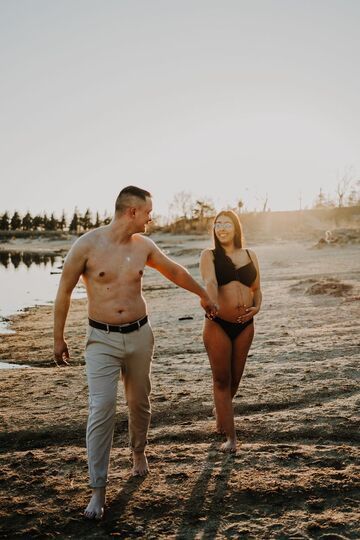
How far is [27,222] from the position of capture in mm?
125812

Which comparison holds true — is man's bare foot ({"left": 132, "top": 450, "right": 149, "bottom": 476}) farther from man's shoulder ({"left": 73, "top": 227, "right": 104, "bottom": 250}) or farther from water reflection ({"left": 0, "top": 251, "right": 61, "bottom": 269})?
water reflection ({"left": 0, "top": 251, "right": 61, "bottom": 269})

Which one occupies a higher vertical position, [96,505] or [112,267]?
[112,267]

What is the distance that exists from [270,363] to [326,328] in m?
2.64

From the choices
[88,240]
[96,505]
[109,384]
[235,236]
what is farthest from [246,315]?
[96,505]

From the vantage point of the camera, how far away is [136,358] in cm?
378

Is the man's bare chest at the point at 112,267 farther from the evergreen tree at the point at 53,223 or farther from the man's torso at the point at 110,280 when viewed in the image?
the evergreen tree at the point at 53,223

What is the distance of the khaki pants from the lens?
3.52 m

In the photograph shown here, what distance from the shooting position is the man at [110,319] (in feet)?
11.6

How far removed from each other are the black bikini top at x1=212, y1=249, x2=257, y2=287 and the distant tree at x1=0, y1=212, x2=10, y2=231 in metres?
127

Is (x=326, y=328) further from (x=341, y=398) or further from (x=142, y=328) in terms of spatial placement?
(x=142, y=328)

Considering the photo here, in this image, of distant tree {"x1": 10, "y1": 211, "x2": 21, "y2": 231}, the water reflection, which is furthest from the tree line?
the water reflection

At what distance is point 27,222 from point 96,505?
422 ft

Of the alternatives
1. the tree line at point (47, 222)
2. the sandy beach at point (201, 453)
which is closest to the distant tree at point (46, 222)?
the tree line at point (47, 222)

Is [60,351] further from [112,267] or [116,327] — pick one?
[112,267]
